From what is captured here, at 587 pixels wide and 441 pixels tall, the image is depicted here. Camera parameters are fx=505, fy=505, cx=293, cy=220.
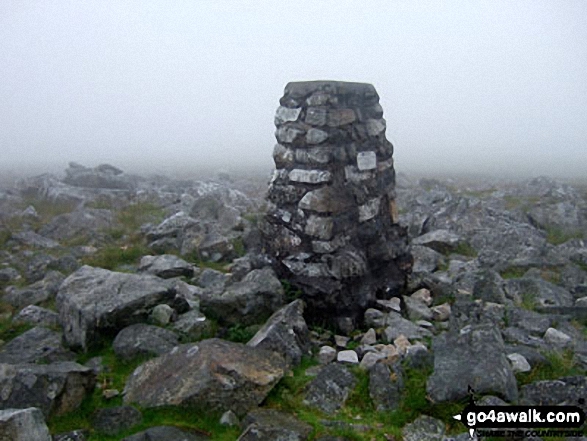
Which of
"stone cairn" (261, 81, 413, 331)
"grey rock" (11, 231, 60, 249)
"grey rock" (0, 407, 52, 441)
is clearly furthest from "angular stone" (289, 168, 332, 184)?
"grey rock" (11, 231, 60, 249)

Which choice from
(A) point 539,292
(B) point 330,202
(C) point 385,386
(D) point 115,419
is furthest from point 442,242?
(D) point 115,419

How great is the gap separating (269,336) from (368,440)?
7.23 feet

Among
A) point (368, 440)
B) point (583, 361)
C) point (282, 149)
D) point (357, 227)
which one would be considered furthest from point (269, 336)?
point (583, 361)

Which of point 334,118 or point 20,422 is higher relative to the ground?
point 334,118

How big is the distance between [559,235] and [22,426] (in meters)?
14.4

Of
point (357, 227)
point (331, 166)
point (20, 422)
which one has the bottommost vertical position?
point (20, 422)

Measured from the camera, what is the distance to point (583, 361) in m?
6.83

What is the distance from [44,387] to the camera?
5.88 metres

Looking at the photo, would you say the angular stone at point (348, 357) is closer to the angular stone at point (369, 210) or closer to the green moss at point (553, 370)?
the green moss at point (553, 370)

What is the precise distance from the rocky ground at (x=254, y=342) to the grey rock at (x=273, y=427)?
2 centimetres

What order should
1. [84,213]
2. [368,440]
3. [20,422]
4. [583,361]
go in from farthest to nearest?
[84,213], [583,361], [368,440], [20,422]

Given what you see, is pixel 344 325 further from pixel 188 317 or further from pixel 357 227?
pixel 188 317

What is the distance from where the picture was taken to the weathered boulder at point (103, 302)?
7.53 metres

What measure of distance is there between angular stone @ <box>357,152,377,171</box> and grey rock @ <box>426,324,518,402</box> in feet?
11.8
